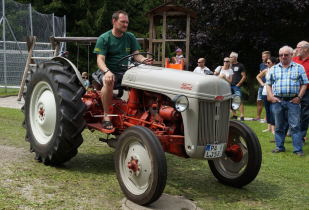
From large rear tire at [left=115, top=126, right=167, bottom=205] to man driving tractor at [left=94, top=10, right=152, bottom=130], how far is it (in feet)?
3.08

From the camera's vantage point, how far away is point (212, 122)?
475 cm

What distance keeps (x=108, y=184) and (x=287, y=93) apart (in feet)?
11.4

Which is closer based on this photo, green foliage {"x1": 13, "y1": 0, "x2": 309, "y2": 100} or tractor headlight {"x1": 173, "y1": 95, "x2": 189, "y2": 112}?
tractor headlight {"x1": 173, "y1": 95, "x2": 189, "y2": 112}

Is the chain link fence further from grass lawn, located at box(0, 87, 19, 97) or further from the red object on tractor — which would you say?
the red object on tractor

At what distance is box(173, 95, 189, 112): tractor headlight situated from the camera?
4559mm

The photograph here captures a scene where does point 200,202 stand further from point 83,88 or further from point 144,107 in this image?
point 83,88

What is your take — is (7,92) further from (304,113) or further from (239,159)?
(239,159)

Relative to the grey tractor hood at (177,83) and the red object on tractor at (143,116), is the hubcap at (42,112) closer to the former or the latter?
the red object on tractor at (143,116)

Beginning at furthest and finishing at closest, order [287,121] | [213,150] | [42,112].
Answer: [287,121] < [42,112] < [213,150]

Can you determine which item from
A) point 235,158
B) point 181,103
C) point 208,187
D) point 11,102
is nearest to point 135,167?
point 181,103

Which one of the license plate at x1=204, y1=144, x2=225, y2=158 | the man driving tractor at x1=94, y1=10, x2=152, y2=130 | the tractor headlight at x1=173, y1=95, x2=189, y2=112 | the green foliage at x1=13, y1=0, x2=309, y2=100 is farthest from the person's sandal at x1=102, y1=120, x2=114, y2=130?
the green foliage at x1=13, y1=0, x2=309, y2=100

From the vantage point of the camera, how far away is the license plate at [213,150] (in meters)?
4.70

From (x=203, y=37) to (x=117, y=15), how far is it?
13.9m

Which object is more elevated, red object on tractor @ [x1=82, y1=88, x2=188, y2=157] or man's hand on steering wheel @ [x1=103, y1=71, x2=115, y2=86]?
man's hand on steering wheel @ [x1=103, y1=71, x2=115, y2=86]
